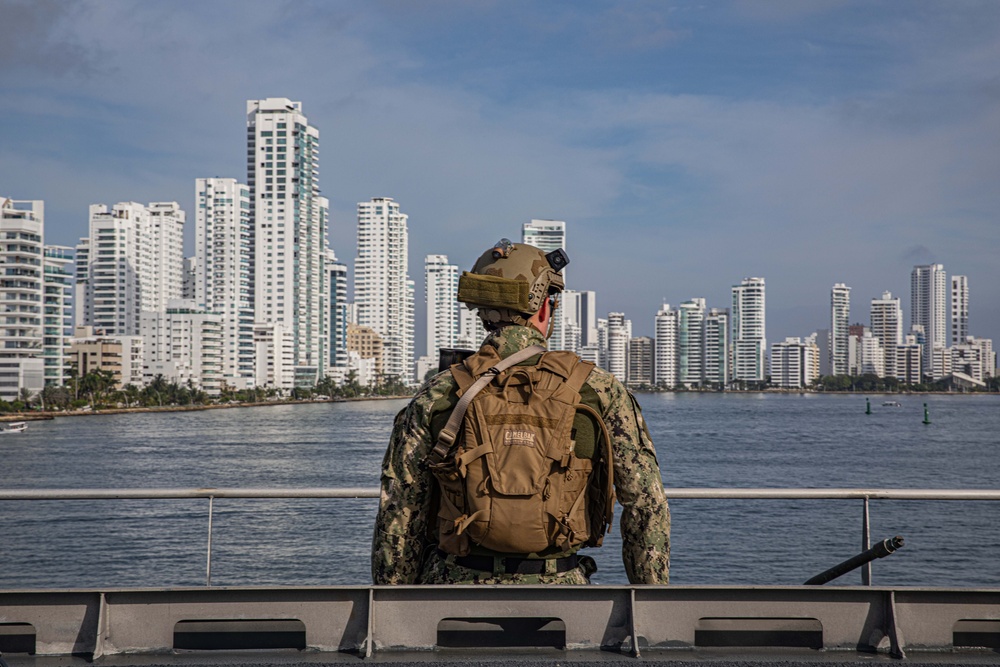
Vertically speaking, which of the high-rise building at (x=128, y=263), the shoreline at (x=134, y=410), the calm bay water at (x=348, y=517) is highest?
the high-rise building at (x=128, y=263)

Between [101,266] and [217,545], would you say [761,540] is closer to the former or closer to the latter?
[217,545]

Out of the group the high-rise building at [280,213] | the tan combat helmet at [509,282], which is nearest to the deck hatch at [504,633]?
the tan combat helmet at [509,282]

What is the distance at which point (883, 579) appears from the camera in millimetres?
23203

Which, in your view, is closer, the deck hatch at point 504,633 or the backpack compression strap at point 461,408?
the backpack compression strap at point 461,408

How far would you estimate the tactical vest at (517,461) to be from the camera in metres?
2.60

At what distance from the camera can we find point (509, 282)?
2.76 metres

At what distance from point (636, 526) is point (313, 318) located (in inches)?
6917

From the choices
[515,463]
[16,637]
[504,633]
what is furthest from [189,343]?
[515,463]

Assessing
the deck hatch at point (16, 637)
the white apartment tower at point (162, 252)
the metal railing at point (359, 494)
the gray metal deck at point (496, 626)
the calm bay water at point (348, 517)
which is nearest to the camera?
the gray metal deck at point (496, 626)

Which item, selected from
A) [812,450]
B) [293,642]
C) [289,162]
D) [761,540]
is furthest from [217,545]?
[289,162]

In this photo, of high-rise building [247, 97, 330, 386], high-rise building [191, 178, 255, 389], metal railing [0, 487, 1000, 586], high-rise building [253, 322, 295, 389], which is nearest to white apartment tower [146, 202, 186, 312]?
high-rise building [191, 178, 255, 389]

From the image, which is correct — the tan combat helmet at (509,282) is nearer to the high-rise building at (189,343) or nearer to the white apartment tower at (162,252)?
the high-rise building at (189,343)

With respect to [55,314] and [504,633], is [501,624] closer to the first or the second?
[504,633]

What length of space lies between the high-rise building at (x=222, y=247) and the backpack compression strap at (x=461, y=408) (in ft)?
539
